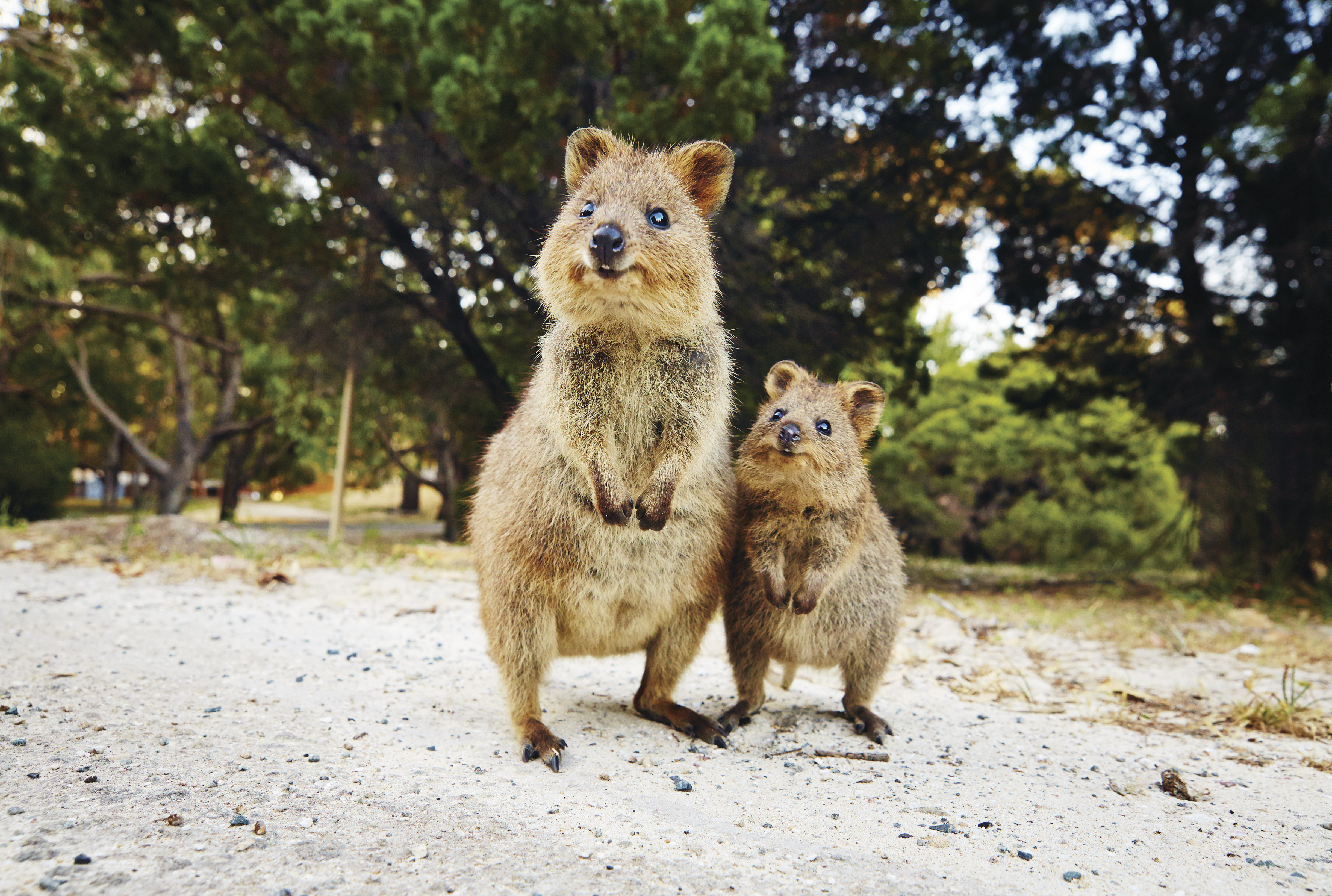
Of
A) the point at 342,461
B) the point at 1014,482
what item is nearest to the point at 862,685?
the point at 342,461

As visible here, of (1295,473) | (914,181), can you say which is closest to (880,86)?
(914,181)

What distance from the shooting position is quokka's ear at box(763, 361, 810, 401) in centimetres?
384

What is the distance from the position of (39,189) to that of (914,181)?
10764 mm

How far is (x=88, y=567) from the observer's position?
7.23m

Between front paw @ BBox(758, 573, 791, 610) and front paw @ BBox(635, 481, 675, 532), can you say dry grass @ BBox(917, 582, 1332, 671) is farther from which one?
front paw @ BBox(635, 481, 675, 532)

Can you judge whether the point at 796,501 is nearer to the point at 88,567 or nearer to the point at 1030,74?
the point at 88,567

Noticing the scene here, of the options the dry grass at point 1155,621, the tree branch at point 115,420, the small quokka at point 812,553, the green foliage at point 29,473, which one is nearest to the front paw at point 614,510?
the small quokka at point 812,553

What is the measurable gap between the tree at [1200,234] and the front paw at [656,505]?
8260 mm

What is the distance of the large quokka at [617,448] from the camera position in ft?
10.0

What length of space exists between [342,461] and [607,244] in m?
8.77

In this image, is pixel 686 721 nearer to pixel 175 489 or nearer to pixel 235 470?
pixel 175 489

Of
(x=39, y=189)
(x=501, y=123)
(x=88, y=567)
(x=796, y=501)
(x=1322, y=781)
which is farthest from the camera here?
(x=39, y=189)

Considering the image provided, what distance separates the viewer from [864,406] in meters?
3.80

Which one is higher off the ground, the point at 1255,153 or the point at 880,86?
the point at 880,86
